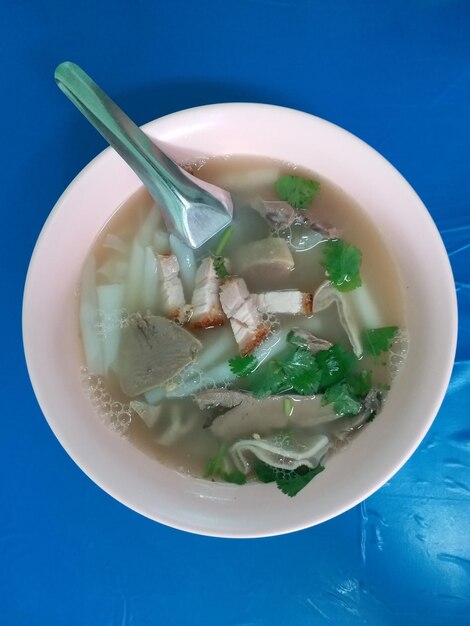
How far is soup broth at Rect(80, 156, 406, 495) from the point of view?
3.68ft

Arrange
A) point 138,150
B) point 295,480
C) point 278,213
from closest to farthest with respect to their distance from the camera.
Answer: point 138,150, point 295,480, point 278,213

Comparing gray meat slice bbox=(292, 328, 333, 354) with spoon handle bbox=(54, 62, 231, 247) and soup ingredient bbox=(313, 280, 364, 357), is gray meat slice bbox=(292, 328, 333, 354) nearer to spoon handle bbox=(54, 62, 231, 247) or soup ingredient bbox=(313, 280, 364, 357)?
soup ingredient bbox=(313, 280, 364, 357)

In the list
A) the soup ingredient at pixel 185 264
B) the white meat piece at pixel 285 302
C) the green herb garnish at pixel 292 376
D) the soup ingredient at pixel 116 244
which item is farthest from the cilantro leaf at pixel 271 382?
the soup ingredient at pixel 116 244

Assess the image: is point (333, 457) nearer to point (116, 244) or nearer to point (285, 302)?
point (285, 302)

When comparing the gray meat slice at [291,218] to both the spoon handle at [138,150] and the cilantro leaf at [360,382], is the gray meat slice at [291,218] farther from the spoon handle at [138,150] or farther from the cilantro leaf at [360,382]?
the cilantro leaf at [360,382]

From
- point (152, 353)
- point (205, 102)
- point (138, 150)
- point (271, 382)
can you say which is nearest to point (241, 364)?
point (271, 382)

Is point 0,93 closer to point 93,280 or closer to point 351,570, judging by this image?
point 93,280

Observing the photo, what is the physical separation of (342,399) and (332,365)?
6 cm

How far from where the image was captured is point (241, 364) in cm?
114

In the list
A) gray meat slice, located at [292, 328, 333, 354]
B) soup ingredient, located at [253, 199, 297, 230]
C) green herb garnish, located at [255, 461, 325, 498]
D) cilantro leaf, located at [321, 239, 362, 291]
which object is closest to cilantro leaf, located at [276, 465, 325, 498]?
green herb garnish, located at [255, 461, 325, 498]

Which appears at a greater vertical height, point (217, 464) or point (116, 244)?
point (116, 244)

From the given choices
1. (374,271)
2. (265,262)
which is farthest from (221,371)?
(374,271)

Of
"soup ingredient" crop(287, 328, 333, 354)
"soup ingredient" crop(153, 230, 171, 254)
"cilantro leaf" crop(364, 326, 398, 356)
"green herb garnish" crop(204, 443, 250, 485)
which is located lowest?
"green herb garnish" crop(204, 443, 250, 485)

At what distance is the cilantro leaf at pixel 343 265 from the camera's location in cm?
113
